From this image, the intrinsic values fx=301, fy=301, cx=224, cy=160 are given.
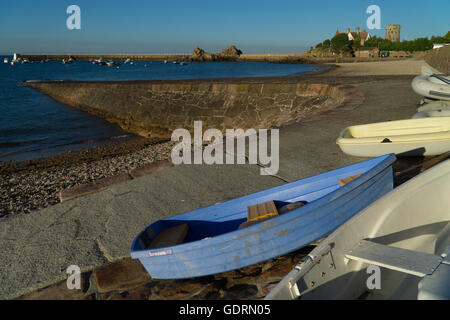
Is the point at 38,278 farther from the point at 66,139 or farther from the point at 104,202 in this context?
the point at 66,139

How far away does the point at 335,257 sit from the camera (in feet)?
6.55

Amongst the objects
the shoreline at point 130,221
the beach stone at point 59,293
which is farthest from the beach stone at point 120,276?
the beach stone at point 59,293

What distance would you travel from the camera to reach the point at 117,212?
373cm

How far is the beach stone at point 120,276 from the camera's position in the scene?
2.50 metres

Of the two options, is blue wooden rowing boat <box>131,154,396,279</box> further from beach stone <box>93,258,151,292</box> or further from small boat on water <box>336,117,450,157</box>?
small boat on water <box>336,117,450,157</box>

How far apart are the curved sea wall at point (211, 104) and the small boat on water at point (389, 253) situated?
6706 millimetres

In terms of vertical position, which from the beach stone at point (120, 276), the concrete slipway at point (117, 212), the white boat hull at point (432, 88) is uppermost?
the white boat hull at point (432, 88)

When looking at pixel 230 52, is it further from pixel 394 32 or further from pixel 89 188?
pixel 89 188

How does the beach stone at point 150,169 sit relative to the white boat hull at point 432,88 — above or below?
below

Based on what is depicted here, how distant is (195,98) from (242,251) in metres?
14.2

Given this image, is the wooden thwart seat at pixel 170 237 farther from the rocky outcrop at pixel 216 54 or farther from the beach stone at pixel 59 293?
the rocky outcrop at pixel 216 54

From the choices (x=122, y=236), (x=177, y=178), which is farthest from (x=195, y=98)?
(x=122, y=236)

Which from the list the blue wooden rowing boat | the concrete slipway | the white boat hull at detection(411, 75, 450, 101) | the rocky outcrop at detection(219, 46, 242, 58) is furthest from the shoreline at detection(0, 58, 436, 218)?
the rocky outcrop at detection(219, 46, 242, 58)

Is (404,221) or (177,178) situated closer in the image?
(404,221)
